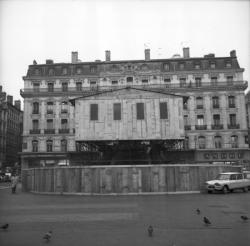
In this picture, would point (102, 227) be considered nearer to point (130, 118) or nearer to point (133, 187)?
point (133, 187)

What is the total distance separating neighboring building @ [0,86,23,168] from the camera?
89.7 metres

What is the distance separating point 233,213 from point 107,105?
22.1 m

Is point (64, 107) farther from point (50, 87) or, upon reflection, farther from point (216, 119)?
point (216, 119)

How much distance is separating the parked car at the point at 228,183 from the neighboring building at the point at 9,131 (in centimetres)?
6687

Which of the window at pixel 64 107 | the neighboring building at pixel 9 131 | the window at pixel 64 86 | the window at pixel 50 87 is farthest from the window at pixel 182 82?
the neighboring building at pixel 9 131

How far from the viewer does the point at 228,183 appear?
28.7 meters

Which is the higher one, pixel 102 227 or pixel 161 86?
pixel 161 86

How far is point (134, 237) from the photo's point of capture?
35.2ft

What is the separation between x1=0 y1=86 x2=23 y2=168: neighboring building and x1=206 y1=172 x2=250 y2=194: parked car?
66873mm

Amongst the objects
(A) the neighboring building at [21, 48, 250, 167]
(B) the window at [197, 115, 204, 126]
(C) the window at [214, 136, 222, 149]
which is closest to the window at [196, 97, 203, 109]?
(A) the neighboring building at [21, 48, 250, 167]

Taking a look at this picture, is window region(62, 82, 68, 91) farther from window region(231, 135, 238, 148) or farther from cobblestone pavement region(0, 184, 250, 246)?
cobblestone pavement region(0, 184, 250, 246)

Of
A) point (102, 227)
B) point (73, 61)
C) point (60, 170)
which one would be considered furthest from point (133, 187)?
point (73, 61)

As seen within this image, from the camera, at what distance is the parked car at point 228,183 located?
2770 cm

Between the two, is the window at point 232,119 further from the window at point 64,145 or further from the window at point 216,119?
the window at point 64,145
